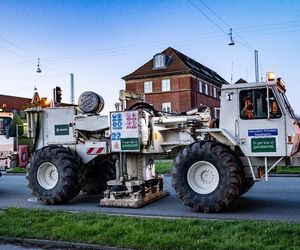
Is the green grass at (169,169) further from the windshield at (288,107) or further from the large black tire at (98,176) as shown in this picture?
the large black tire at (98,176)

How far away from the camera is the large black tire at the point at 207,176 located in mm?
8922

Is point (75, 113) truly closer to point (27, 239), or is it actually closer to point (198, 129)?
point (198, 129)

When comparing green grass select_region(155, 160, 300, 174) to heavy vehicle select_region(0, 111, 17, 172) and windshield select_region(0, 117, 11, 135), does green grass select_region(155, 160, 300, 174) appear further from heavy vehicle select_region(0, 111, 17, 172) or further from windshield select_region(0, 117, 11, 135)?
heavy vehicle select_region(0, 111, 17, 172)

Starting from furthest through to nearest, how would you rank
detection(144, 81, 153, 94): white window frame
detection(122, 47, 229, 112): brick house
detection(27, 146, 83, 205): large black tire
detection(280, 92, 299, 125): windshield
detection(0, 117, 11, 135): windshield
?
detection(144, 81, 153, 94): white window frame → detection(122, 47, 229, 112): brick house → detection(0, 117, 11, 135): windshield → detection(27, 146, 83, 205): large black tire → detection(280, 92, 299, 125): windshield

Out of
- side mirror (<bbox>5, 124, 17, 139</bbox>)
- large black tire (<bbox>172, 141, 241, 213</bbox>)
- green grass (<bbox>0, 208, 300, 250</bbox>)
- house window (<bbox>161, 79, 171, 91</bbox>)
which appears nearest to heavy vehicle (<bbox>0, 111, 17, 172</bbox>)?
side mirror (<bbox>5, 124, 17, 139</bbox>)

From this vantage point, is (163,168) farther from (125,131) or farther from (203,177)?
(203,177)

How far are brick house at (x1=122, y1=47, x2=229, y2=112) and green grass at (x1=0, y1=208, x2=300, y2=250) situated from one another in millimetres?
41015

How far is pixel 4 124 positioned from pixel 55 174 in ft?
15.7

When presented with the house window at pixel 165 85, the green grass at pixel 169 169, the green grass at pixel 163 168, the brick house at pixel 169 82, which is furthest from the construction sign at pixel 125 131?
the house window at pixel 165 85

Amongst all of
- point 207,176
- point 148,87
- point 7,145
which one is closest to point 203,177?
point 207,176

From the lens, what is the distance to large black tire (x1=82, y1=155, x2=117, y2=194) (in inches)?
488

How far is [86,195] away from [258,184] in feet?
17.5

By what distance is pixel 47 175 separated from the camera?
11430 mm

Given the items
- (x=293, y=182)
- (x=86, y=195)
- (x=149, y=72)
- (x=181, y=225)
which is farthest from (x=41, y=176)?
(x=149, y=72)
